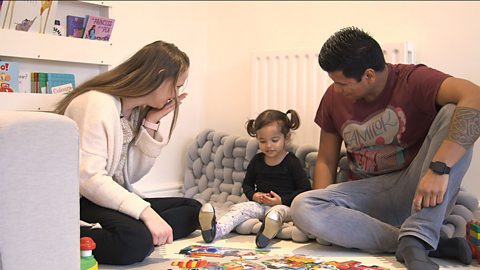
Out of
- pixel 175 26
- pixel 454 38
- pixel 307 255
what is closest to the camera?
pixel 307 255

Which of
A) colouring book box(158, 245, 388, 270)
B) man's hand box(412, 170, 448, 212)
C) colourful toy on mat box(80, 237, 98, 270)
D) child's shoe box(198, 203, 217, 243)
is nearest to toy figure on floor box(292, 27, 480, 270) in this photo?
man's hand box(412, 170, 448, 212)

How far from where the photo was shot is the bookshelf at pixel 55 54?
1830 mm

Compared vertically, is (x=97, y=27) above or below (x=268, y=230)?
above

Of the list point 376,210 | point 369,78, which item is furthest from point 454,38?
point 376,210

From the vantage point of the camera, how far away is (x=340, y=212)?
1.58 m

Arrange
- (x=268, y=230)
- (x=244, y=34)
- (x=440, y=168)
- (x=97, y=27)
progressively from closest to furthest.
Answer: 1. (x=440, y=168)
2. (x=268, y=230)
3. (x=97, y=27)
4. (x=244, y=34)

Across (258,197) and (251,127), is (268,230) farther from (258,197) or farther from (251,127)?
(251,127)

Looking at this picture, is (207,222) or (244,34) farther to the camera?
(244,34)

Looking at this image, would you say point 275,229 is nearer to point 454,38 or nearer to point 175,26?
point 454,38

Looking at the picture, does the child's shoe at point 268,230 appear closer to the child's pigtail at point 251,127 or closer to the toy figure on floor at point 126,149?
the toy figure on floor at point 126,149

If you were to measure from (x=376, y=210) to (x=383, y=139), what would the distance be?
0.68ft

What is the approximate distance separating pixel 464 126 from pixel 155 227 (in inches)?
31.8

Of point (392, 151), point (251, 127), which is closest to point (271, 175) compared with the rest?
point (251, 127)

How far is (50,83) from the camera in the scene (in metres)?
1.96
